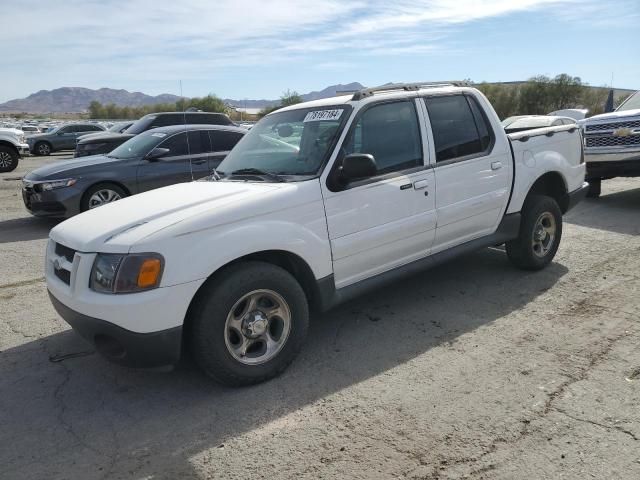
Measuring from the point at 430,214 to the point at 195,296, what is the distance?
84.0 inches

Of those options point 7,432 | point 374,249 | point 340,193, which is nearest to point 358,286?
point 374,249

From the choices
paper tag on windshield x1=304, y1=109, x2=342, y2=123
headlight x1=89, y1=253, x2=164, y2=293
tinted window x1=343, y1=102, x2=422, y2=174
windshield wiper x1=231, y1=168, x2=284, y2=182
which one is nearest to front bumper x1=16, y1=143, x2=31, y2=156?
windshield wiper x1=231, y1=168, x2=284, y2=182

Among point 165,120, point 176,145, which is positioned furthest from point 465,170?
point 165,120

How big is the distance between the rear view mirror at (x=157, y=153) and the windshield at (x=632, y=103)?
8543 millimetres

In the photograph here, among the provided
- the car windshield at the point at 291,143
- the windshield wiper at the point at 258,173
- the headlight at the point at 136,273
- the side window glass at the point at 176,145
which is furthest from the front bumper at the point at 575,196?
the side window glass at the point at 176,145

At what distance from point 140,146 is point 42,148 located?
20351 mm

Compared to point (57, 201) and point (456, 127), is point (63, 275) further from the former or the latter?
point (57, 201)

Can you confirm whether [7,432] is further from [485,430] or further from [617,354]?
[617,354]

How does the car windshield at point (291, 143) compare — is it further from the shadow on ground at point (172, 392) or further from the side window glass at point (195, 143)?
the side window glass at point (195, 143)

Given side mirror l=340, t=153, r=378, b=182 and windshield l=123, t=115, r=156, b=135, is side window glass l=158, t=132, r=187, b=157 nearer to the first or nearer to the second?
windshield l=123, t=115, r=156, b=135

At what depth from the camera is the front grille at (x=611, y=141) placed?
8.98 m

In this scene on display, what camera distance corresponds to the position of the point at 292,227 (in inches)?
145

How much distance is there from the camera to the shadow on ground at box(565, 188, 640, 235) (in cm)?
771

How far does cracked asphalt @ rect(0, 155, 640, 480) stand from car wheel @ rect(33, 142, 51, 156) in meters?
24.3
